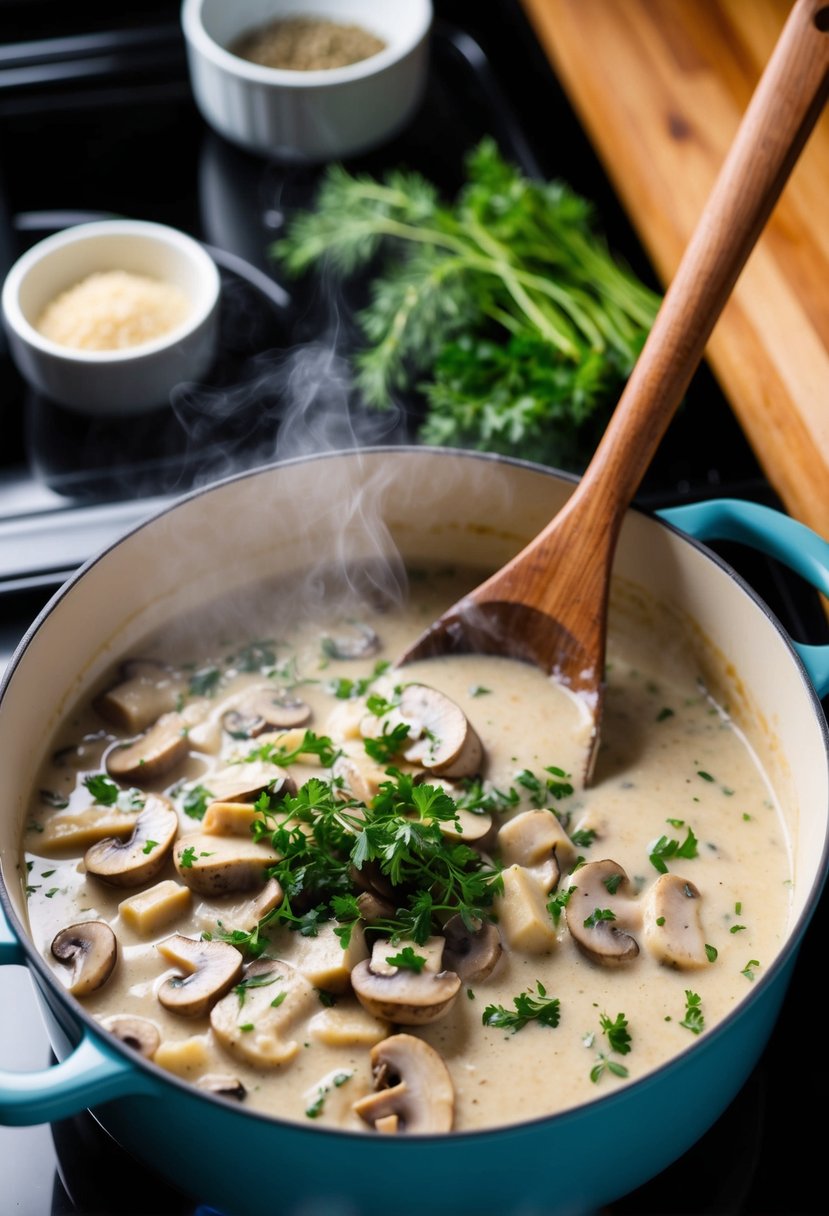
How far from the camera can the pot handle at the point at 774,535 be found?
1584mm

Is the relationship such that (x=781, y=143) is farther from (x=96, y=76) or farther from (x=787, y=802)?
(x=96, y=76)

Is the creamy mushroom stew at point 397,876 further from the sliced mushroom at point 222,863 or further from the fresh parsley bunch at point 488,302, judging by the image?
the fresh parsley bunch at point 488,302

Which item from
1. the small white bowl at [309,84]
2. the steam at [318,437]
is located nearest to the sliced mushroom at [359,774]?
the steam at [318,437]

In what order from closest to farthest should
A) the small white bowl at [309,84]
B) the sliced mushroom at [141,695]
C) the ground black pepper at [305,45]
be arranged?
the sliced mushroom at [141,695] < the small white bowl at [309,84] < the ground black pepper at [305,45]

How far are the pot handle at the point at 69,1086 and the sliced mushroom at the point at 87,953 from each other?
0.28 meters

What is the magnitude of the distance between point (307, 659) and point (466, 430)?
1.40 ft

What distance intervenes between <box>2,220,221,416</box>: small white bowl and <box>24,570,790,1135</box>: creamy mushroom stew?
19.0 inches

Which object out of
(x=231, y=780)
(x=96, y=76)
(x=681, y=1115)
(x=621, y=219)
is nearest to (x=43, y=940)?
(x=231, y=780)

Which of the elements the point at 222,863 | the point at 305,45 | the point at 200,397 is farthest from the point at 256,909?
the point at 305,45

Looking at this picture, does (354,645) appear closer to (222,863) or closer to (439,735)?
(439,735)

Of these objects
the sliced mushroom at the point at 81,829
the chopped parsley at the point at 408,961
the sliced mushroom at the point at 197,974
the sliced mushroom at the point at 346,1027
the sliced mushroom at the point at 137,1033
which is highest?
the chopped parsley at the point at 408,961

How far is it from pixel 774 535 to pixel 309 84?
1.22 m

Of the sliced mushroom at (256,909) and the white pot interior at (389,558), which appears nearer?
the sliced mushroom at (256,909)

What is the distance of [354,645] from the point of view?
75.3 inches
